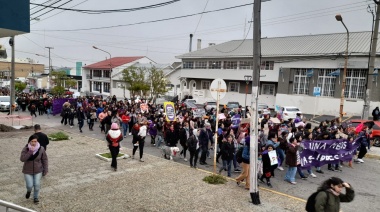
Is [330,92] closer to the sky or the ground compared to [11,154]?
closer to the sky

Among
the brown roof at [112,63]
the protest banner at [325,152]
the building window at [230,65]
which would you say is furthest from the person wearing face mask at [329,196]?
the brown roof at [112,63]

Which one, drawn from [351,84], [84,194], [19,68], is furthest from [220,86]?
[19,68]

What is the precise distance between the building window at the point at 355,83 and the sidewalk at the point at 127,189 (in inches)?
904

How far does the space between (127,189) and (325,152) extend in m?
7.48

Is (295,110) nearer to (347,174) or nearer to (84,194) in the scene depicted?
(347,174)

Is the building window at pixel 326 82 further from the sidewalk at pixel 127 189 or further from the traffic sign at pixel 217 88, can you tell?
the sidewalk at pixel 127 189

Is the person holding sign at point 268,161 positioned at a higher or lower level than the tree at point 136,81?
lower

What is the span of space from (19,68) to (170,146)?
106 metres

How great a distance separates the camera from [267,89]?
114 feet

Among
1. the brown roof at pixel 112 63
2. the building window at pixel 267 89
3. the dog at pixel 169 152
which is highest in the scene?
the brown roof at pixel 112 63

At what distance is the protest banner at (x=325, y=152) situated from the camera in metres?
10.1

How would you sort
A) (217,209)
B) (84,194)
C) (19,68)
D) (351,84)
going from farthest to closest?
(19,68) < (351,84) < (84,194) < (217,209)

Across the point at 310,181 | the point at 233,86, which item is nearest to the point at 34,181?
the point at 310,181

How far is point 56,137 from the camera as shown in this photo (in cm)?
1423
